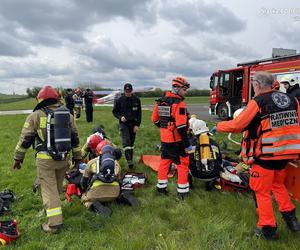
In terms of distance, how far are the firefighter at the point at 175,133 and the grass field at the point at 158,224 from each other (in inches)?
13.7

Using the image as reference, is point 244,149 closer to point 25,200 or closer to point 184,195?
point 184,195

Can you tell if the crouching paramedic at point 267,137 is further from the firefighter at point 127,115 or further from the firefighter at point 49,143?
the firefighter at point 127,115

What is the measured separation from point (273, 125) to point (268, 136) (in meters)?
0.14

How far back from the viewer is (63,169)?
472cm

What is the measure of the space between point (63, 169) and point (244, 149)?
2543mm

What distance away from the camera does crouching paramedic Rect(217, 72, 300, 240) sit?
150 inches

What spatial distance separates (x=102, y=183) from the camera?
4.94 meters

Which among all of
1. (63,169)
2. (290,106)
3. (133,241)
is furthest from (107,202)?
(290,106)

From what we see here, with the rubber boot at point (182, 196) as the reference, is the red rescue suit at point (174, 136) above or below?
above

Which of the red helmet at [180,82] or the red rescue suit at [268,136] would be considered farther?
the red helmet at [180,82]

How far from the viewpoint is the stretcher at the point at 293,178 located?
4207 millimetres

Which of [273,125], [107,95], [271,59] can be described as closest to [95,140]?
[273,125]

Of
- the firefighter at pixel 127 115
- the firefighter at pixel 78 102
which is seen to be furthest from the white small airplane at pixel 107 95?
the firefighter at pixel 127 115

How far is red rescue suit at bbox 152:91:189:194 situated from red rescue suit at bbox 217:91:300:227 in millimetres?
1352
